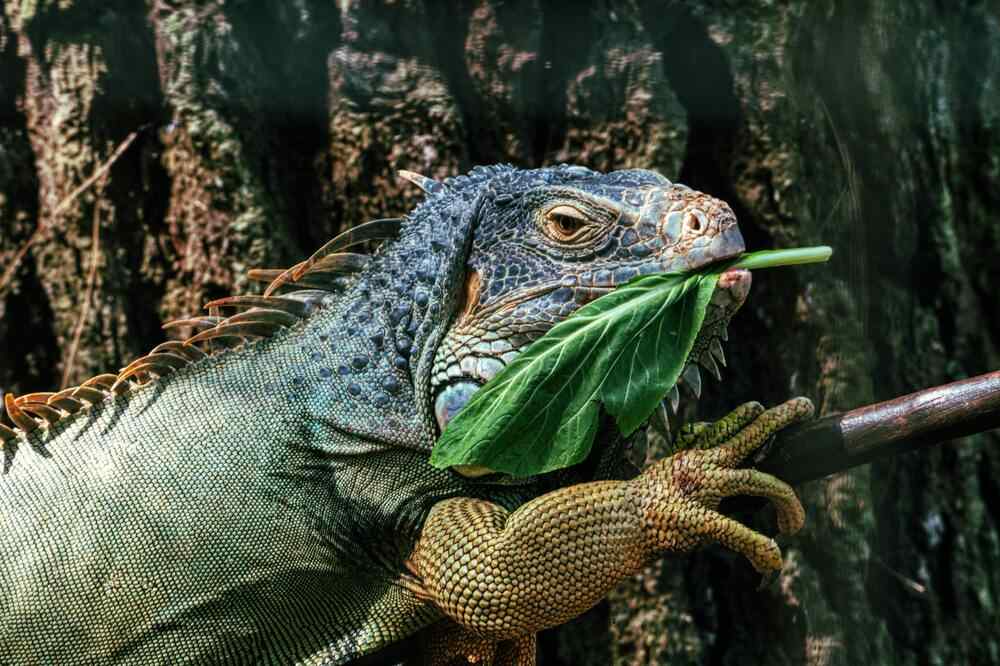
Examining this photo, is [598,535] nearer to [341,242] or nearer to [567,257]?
[567,257]

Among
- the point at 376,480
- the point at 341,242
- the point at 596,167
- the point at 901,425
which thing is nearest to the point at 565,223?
the point at 341,242

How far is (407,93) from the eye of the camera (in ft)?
13.1

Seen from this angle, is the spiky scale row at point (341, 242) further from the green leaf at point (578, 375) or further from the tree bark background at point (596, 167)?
the tree bark background at point (596, 167)

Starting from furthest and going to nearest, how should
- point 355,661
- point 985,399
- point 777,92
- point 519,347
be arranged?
1. point 777,92
2. point 355,661
3. point 519,347
4. point 985,399

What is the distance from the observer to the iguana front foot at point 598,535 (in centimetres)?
254

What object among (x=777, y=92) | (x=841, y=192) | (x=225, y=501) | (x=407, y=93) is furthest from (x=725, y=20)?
(x=225, y=501)

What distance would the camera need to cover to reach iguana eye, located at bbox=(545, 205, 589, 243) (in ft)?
8.79

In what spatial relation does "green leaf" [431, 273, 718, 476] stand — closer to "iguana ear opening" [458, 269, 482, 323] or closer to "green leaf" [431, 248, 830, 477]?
"green leaf" [431, 248, 830, 477]

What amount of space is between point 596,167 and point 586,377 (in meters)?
1.61

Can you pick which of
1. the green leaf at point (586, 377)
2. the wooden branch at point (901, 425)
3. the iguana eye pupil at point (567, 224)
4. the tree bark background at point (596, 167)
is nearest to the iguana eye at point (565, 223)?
the iguana eye pupil at point (567, 224)

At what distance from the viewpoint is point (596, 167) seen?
159 inches

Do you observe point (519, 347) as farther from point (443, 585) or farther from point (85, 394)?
point (85, 394)

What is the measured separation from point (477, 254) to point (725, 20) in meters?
1.75

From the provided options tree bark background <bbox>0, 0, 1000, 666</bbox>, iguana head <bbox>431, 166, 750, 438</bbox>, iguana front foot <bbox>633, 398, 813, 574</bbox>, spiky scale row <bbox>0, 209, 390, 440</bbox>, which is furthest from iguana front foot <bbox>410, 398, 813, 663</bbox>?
tree bark background <bbox>0, 0, 1000, 666</bbox>
